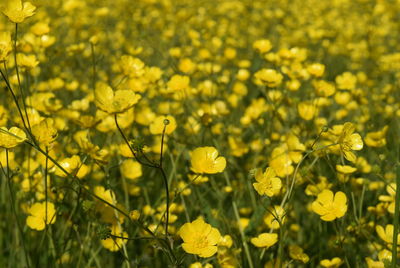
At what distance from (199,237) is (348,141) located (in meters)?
0.54

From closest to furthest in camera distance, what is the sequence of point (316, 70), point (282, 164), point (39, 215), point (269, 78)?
point (39, 215) → point (282, 164) → point (269, 78) → point (316, 70)

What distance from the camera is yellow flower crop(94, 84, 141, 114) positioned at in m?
1.27

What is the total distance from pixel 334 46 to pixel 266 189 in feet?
13.6

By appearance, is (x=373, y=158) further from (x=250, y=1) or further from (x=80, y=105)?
(x=250, y=1)

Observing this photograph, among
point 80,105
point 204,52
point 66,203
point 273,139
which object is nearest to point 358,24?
point 204,52

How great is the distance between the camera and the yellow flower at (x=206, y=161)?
1.41 metres

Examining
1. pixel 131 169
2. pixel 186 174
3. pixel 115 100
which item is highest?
pixel 115 100

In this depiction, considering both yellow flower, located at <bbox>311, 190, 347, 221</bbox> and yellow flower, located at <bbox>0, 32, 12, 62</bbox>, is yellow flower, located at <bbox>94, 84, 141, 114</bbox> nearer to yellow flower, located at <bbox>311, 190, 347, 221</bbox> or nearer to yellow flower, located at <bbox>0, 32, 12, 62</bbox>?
yellow flower, located at <bbox>0, 32, 12, 62</bbox>

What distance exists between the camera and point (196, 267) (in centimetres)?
144

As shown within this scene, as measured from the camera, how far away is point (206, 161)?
1459 mm

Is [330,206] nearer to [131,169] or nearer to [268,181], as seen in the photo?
[268,181]

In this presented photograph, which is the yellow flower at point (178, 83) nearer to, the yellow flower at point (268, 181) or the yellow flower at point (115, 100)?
the yellow flower at point (115, 100)

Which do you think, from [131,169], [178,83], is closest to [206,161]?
[131,169]

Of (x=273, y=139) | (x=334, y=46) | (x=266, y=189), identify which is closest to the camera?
(x=266, y=189)
